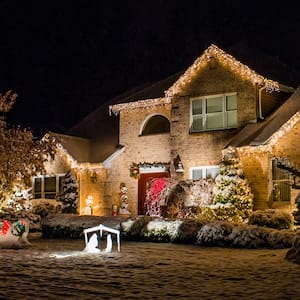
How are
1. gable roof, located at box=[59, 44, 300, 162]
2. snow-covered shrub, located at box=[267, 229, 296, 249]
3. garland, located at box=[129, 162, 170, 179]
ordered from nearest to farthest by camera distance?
snow-covered shrub, located at box=[267, 229, 296, 249] < gable roof, located at box=[59, 44, 300, 162] < garland, located at box=[129, 162, 170, 179]

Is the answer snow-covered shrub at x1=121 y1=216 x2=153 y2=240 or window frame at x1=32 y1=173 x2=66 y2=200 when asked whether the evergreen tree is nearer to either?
snow-covered shrub at x1=121 y1=216 x2=153 y2=240

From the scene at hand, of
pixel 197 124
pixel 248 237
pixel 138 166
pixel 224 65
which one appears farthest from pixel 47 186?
pixel 248 237

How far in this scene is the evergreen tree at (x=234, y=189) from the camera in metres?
22.8

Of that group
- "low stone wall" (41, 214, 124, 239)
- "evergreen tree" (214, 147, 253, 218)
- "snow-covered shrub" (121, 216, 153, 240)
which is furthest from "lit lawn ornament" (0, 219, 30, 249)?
"evergreen tree" (214, 147, 253, 218)

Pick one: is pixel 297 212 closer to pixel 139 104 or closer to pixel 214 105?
pixel 214 105

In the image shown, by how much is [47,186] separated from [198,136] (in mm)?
9539

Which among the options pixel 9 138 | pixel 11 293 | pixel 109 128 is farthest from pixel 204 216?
pixel 11 293

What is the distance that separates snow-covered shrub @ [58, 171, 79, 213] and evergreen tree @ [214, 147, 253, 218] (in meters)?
8.83

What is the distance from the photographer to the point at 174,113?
89.1ft

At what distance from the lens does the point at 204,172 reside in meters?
25.9

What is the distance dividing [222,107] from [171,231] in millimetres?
8840

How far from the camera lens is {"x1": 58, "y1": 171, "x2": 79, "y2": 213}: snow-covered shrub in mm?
29328

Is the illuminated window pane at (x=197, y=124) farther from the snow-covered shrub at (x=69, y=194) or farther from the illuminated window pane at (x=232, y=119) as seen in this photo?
the snow-covered shrub at (x=69, y=194)

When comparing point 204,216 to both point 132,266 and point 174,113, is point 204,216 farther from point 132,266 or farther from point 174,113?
point 132,266
